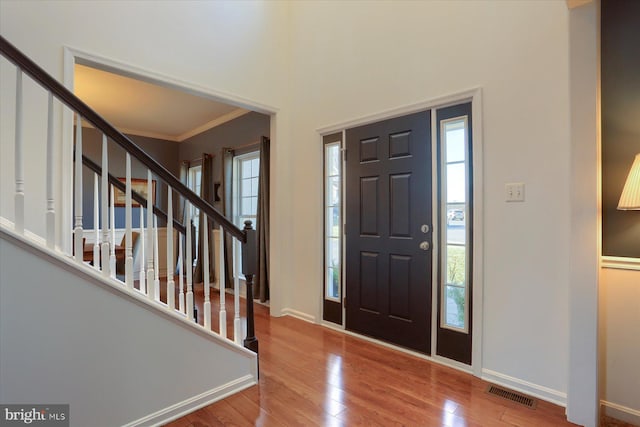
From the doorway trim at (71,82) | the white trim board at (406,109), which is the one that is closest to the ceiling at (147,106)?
the doorway trim at (71,82)

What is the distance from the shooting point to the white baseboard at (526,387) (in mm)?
2012

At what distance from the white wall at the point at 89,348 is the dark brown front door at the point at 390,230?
1.54m

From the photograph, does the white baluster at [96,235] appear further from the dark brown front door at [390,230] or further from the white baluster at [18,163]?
the dark brown front door at [390,230]

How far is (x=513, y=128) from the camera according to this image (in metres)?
2.21

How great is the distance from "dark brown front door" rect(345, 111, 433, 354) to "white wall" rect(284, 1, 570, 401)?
39 centimetres

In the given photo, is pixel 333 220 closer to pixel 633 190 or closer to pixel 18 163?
pixel 633 190

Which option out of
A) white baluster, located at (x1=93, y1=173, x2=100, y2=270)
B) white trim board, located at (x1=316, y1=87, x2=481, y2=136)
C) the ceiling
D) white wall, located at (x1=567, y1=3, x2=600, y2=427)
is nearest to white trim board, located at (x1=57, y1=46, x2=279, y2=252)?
white baluster, located at (x1=93, y1=173, x2=100, y2=270)

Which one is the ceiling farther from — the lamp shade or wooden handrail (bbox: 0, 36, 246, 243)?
the lamp shade

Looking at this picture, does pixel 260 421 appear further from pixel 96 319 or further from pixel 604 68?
pixel 604 68

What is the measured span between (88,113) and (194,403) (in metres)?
1.71

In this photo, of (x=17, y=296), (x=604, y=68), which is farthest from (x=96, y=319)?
(x=604, y=68)

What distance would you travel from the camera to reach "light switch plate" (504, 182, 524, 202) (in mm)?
2172

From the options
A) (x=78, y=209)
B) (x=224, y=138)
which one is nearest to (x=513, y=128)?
(x=78, y=209)

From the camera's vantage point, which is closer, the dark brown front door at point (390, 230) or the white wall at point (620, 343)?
the white wall at point (620, 343)
